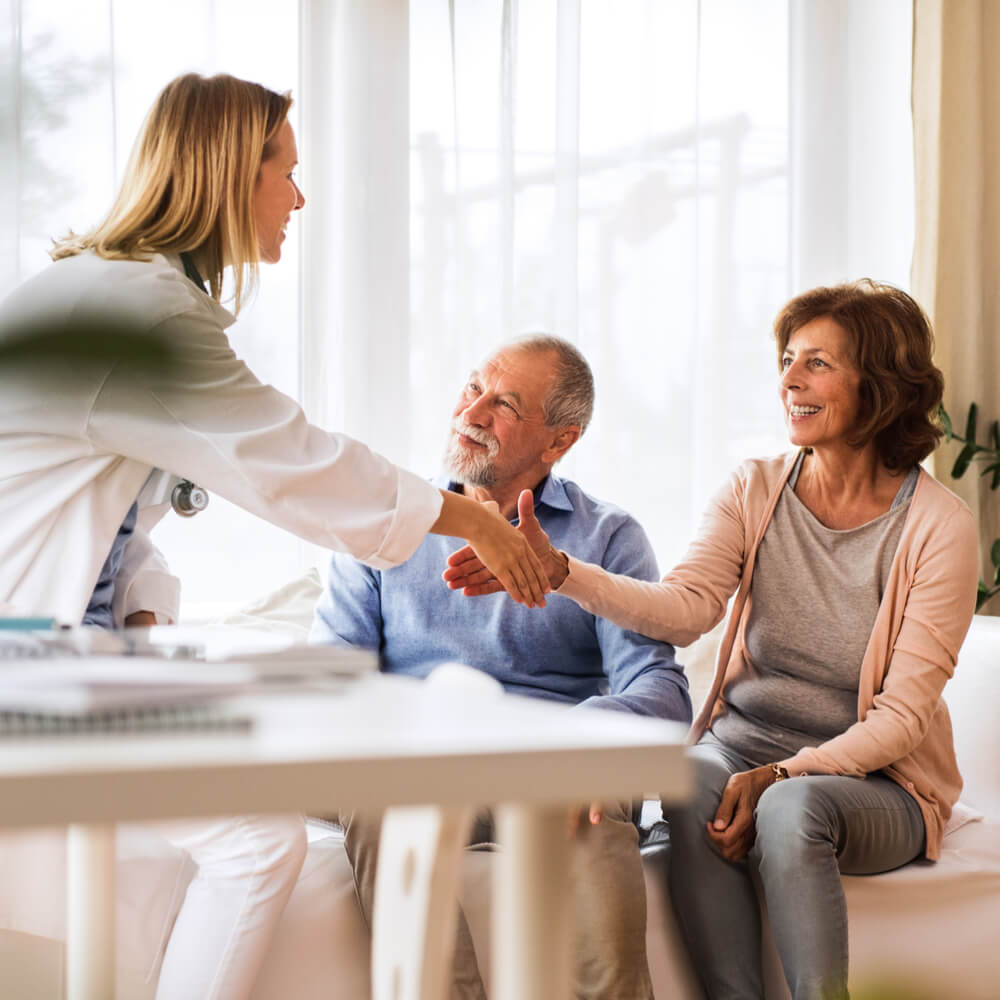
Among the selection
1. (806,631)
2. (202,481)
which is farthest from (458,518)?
(806,631)

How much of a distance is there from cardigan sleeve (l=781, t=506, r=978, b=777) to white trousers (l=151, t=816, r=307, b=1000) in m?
0.77

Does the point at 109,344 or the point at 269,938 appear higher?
the point at 109,344

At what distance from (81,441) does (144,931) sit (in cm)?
65

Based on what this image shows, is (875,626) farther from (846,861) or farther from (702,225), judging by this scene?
(702,225)

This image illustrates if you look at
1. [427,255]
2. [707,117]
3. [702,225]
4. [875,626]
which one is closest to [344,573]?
[875,626]

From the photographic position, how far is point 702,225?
10.2 feet

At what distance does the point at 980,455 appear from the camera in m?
3.04

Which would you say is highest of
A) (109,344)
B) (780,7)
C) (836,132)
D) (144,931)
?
(780,7)

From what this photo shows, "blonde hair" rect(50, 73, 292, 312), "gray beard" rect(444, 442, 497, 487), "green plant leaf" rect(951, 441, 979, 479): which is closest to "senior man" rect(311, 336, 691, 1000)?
"gray beard" rect(444, 442, 497, 487)

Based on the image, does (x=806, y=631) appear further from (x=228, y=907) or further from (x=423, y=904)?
(x=423, y=904)

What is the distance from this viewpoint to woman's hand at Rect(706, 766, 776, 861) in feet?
5.49

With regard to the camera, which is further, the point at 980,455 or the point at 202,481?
the point at 980,455

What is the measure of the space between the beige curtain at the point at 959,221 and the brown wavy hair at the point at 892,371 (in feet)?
3.73

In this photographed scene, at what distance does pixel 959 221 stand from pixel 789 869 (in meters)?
2.09
